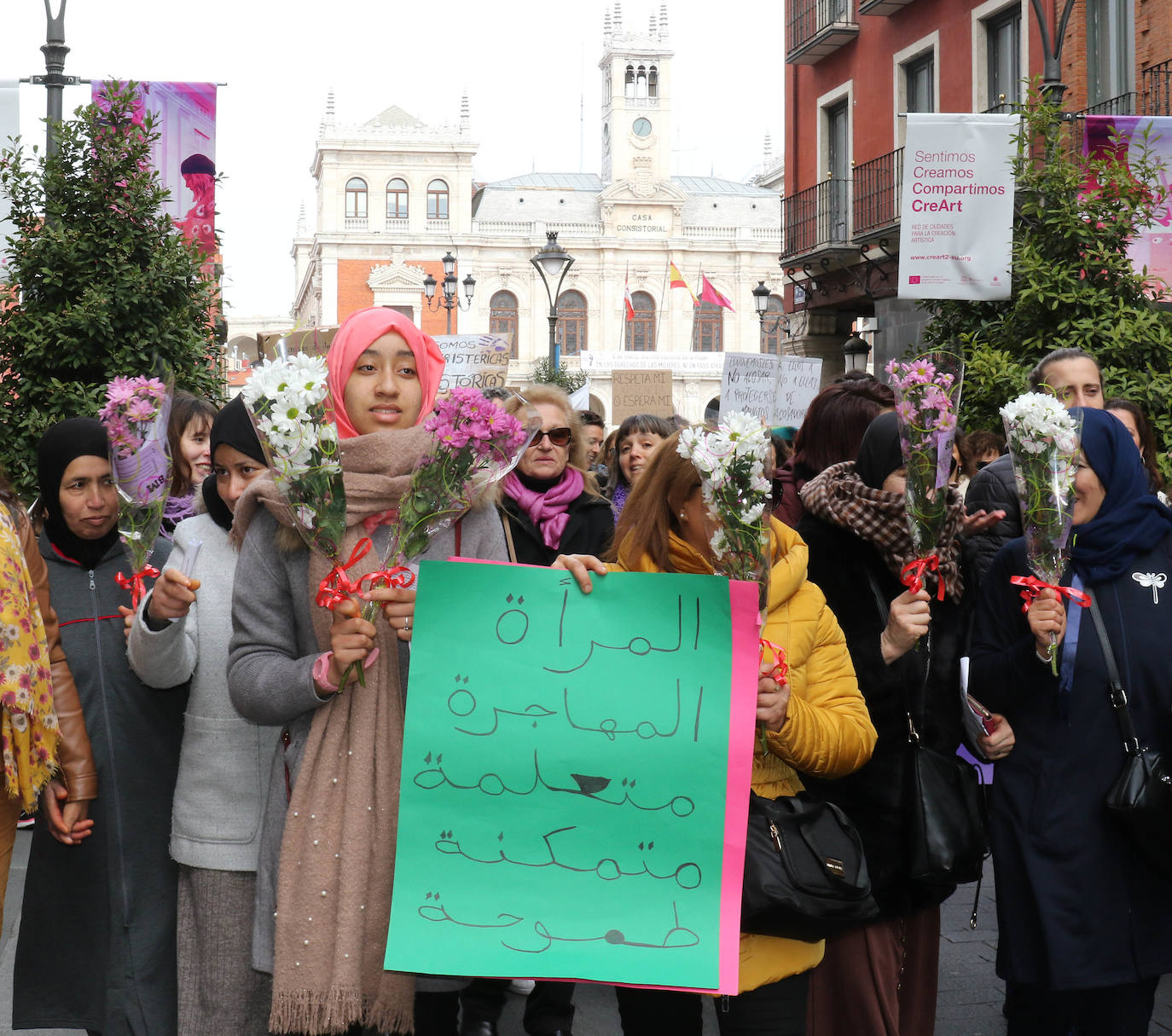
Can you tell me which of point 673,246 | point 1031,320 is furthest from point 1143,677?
point 673,246

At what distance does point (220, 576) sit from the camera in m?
3.20

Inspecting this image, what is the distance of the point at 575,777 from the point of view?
2533mm

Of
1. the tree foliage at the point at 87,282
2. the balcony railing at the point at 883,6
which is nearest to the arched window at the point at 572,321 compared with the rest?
the balcony railing at the point at 883,6

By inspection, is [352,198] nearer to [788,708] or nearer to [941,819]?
[941,819]

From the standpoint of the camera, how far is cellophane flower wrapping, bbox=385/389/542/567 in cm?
253

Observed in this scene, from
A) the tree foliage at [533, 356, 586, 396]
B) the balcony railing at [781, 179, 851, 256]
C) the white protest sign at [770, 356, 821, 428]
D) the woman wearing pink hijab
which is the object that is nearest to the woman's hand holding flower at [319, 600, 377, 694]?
the woman wearing pink hijab

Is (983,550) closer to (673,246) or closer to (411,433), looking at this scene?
(411,433)

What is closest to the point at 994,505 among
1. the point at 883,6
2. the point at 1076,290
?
the point at 1076,290

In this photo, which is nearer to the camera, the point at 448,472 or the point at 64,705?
the point at 448,472

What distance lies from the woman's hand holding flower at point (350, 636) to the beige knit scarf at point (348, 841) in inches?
7.2

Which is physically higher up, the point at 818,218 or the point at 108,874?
the point at 818,218

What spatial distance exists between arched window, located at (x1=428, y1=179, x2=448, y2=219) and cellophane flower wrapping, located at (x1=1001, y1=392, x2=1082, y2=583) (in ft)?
213

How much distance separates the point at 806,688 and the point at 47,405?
606cm

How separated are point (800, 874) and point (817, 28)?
20572mm
